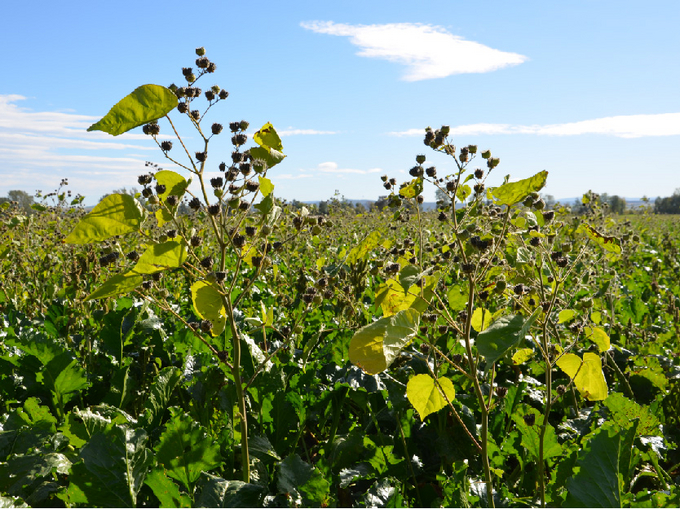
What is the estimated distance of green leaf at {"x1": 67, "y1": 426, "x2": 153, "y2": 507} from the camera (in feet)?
5.66

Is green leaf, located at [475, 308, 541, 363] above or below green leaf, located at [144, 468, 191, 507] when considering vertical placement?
above

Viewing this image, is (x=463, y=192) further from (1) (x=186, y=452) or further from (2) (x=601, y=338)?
(1) (x=186, y=452)

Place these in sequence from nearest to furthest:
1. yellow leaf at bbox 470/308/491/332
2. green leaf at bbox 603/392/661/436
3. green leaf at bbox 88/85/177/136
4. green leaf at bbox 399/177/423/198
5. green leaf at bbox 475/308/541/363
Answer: green leaf at bbox 475/308/541/363, green leaf at bbox 88/85/177/136, yellow leaf at bbox 470/308/491/332, green leaf at bbox 399/177/423/198, green leaf at bbox 603/392/661/436

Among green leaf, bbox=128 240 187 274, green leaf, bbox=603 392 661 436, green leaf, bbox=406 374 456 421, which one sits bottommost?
green leaf, bbox=603 392 661 436

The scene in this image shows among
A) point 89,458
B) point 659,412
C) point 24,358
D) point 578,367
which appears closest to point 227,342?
point 24,358

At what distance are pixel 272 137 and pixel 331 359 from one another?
6.82 feet

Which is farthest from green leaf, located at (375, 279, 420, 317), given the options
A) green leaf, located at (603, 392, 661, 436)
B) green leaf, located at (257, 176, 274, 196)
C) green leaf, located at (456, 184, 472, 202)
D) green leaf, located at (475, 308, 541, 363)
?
green leaf, located at (603, 392, 661, 436)

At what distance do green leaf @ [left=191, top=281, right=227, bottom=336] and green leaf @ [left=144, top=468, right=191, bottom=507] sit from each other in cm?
58

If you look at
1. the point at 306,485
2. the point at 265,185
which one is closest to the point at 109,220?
the point at 265,185

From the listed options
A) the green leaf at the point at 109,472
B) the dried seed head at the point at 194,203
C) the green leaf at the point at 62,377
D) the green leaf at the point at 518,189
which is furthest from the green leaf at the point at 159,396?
the green leaf at the point at 518,189

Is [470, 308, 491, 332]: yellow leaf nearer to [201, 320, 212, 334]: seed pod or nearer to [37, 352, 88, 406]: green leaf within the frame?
[201, 320, 212, 334]: seed pod

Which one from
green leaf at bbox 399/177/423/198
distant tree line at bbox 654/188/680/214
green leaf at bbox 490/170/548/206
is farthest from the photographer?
distant tree line at bbox 654/188/680/214

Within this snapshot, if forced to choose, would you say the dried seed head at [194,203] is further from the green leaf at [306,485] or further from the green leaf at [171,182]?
the green leaf at [306,485]

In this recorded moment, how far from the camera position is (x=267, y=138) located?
62.7 inches
